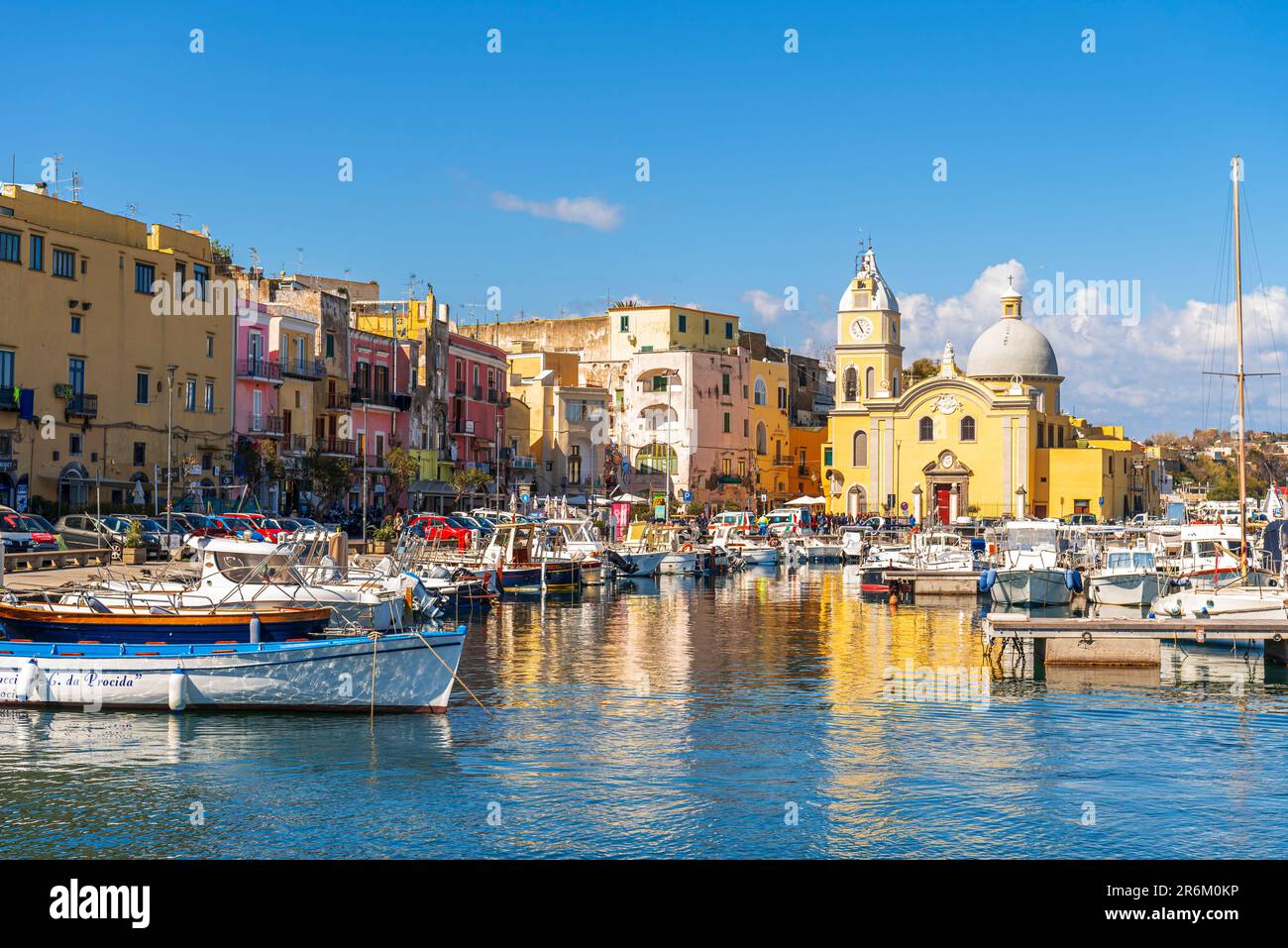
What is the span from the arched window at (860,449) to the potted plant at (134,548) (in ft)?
195

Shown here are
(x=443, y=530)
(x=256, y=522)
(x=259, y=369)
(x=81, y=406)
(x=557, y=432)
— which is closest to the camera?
(x=256, y=522)

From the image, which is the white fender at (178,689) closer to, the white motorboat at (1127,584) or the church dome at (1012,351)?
the white motorboat at (1127,584)

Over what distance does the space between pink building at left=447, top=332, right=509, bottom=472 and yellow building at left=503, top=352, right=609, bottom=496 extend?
128 inches

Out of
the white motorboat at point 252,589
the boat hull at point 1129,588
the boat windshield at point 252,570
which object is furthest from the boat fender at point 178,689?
the boat hull at point 1129,588

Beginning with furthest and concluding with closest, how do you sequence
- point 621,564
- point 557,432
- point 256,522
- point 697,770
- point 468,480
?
point 557,432 → point 468,480 → point 621,564 → point 256,522 → point 697,770

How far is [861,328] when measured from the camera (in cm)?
9456

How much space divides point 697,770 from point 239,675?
24.0ft

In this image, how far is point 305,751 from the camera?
19188mm

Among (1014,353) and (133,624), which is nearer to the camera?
(133,624)

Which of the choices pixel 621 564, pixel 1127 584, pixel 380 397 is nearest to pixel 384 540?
pixel 621 564

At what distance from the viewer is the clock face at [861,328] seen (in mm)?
94188

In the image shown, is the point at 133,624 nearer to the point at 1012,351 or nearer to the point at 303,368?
the point at 303,368

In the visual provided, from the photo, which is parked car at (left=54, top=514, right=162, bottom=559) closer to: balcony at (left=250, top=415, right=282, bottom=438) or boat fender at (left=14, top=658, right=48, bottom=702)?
balcony at (left=250, top=415, right=282, bottom=438)
